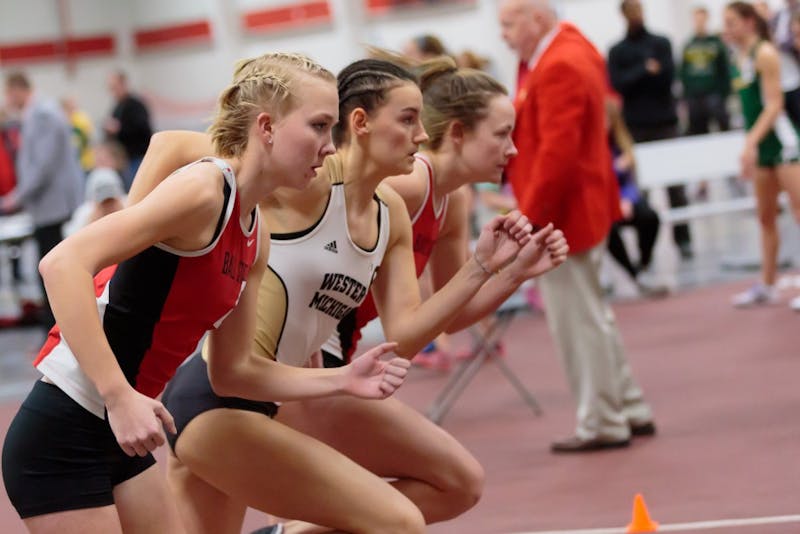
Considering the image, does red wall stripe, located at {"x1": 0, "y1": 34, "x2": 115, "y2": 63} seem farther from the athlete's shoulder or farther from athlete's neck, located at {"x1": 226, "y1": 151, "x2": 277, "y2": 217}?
athlete's neck, located at {"x1": 226, "y1": 151, "x2": 277, "y2": 217}

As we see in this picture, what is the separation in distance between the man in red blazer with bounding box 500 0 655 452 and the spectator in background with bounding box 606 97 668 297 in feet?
12.0

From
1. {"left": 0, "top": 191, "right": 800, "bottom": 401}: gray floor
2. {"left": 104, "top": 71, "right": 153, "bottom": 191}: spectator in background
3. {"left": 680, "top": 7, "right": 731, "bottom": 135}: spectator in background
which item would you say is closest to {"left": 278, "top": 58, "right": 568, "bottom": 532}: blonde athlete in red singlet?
{"left": 0, "top": 191, "right": 800, "bottom": 401}: gray floor

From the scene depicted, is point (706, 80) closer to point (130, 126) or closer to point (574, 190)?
point (130, 126)

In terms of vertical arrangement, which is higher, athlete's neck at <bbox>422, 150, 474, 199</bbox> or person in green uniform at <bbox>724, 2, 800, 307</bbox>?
athlete's neck at <bbox>422, 150, 474, 199</bbox>

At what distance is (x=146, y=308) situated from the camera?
2797 millimetres

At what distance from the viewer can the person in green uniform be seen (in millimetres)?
7781

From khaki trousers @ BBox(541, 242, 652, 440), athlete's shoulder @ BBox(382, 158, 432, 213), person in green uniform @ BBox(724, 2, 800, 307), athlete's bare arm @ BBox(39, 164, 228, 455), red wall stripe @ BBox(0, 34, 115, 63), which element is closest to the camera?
athlete's bare arm @ BBox(39, 164, 228, 455)

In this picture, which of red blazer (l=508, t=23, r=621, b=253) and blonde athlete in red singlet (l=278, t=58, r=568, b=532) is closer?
blonde athlete in red singlet (l=278, t=58, r=568, b=532)

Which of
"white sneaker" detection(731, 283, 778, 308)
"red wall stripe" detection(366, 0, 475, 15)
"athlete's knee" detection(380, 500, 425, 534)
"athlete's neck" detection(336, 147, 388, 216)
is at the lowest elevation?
"white sneaker" detection(731, 283, 778, 308)

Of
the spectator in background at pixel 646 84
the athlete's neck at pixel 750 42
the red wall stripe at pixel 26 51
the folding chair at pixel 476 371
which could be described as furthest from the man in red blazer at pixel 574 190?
the red wall stripe at pixel 26 51

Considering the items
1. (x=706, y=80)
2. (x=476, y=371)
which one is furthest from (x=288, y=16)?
(x=476, y=371)

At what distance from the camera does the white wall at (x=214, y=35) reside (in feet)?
64.2

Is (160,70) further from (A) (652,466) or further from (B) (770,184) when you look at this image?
(A) (652,466)

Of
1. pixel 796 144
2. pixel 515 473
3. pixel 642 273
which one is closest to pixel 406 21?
pixel 642 273
